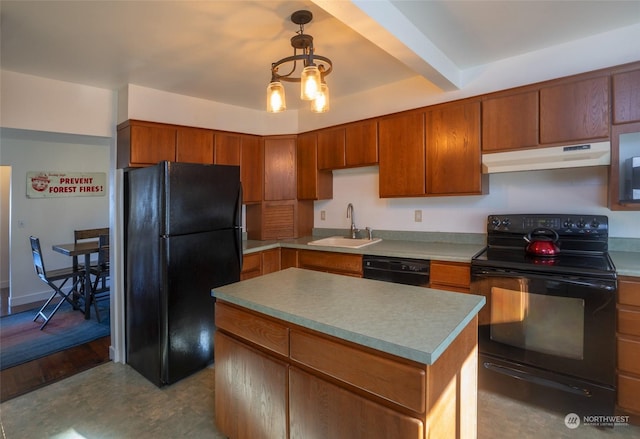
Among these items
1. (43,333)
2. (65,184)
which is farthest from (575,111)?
(65,184)

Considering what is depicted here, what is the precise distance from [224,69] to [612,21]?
260cm

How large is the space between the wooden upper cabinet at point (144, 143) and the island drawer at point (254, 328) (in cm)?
175

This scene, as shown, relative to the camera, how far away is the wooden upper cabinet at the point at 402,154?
108 inches

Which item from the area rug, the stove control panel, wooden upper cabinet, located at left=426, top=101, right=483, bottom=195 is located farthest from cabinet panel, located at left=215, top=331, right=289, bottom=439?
the area rug

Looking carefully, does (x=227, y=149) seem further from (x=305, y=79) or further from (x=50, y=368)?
(x=50, y=368)

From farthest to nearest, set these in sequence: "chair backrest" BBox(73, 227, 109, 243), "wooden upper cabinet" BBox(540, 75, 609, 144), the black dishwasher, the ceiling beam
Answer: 1. "chair backrest" BBox(73, 227, 109, 243)
2. the black dishwasher
3. "wooden upper cabinet" BBox(540, 75, 609, 144)
4. the ceiling beam

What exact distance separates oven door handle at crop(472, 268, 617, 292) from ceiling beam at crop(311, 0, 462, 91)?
4.67 ft

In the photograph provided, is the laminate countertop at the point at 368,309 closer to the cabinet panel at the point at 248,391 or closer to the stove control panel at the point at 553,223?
the cabinet panel at the point at 248,391

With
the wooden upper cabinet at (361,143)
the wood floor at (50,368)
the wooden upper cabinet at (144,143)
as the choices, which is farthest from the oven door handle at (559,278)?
the wood floor at (50,368)

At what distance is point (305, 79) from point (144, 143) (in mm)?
1869

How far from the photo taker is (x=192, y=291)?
8.01 ft

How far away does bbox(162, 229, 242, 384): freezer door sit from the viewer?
7.60ft

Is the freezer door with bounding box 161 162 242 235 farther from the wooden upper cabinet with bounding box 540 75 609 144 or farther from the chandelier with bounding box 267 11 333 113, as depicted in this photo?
the wooden upper cabinet with bounding box 540 75 609 144

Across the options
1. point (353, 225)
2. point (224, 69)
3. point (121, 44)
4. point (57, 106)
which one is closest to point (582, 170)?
point (353, 225)
